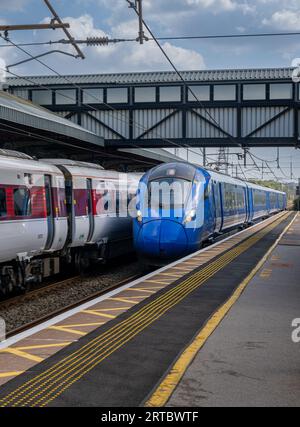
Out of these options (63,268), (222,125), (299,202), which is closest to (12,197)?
(63,268)

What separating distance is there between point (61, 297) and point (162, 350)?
318 inches

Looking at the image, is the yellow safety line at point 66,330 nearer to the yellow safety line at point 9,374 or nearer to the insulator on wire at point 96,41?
the yellow safety line at point 9,374

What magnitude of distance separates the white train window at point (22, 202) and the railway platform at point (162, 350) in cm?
350

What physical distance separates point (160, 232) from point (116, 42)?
6.46 metres

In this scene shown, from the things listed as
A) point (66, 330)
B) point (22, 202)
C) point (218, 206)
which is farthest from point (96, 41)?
point (218, 206)

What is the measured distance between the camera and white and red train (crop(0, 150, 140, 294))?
12805 mm

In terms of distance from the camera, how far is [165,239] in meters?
16.8

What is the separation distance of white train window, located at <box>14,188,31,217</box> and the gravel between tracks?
89.3 inches

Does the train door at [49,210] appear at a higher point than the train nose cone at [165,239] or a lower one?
higher

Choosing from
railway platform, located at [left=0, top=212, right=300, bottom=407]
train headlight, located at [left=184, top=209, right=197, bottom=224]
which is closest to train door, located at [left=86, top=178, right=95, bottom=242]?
train headlight, located at [left=184, top=209, right=197, bottom=224]

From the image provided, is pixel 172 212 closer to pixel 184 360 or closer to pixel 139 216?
pixel 139 216

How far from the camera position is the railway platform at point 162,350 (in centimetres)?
540

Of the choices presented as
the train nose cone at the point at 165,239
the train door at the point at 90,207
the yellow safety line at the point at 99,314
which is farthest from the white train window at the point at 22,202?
the train nose cone at the point at 165,239

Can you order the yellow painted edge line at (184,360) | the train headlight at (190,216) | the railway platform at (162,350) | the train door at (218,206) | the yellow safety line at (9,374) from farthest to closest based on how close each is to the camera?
1. the train door at (218,206)
2. the train headlight at (190,216)
3. the yellow safety line at (9,374)
4. the railway platform at (162,350)
5. the yellow painted edge line at (184,360)
